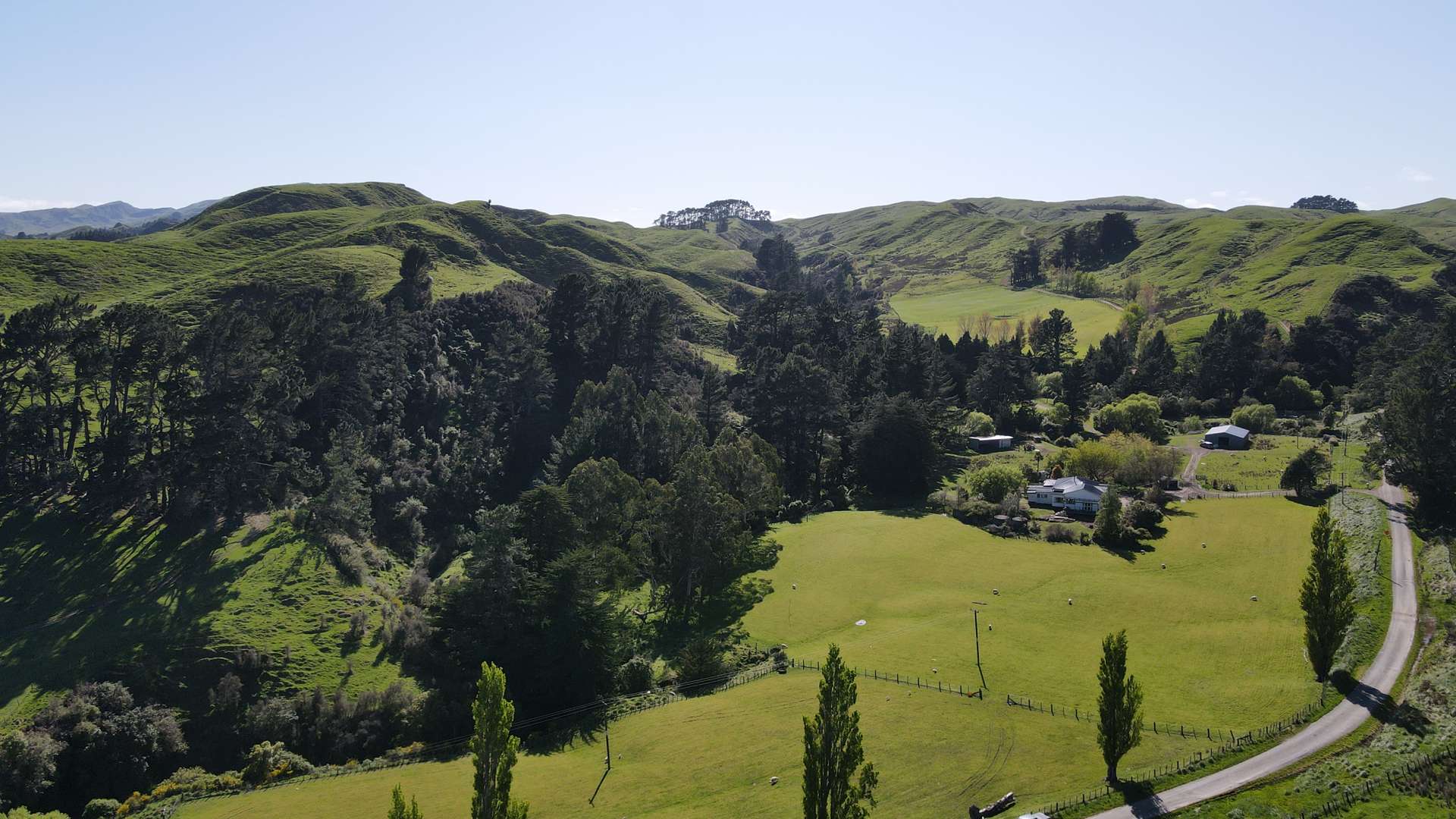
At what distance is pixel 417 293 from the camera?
424 ft

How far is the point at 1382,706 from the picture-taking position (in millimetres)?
48156

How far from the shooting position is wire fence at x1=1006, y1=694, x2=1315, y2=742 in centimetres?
4625

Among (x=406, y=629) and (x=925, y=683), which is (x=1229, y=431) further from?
(x=406, y=629)

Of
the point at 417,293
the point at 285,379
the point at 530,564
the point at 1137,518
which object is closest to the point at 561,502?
the point at 530,564

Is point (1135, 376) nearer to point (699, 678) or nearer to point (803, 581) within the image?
point (803, 581)

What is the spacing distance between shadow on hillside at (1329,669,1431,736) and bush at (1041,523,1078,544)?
1131 inches

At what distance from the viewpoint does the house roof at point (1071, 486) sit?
89.1 metres

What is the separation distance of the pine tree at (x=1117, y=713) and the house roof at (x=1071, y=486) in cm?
4905

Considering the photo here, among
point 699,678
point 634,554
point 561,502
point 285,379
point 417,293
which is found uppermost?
point 417,293

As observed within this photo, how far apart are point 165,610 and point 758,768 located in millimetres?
47856

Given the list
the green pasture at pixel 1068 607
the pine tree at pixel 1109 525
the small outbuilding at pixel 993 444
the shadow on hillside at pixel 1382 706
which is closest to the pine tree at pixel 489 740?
the green pasture at pixel 1068 607

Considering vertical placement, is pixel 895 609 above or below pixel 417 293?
below

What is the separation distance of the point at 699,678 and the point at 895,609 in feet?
59.2

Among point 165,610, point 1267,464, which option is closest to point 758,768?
point 165,610
